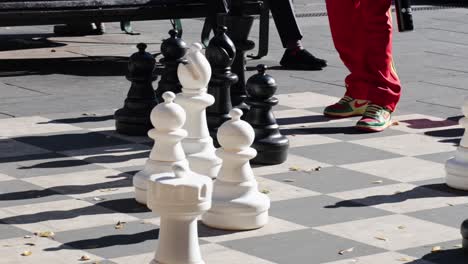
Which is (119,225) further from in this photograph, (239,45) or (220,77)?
(239,45)

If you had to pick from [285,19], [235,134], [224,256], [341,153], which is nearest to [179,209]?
[224,256]

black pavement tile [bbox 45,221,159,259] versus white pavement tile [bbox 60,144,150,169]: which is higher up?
black pavement tile [bbox 45,221,159,259]

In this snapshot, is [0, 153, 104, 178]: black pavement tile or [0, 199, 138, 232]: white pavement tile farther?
[0, 153, 104, 178]: black pavement tile

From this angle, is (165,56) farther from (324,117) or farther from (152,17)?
(152,17)

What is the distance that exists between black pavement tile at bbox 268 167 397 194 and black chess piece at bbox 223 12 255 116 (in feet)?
2.96

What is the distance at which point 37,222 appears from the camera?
4844mm

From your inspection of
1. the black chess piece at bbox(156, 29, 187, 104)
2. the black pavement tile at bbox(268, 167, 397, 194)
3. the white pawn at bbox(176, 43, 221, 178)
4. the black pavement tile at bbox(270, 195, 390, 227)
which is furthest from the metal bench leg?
the black pavement tile at bbox(270, 195, 390, 227)

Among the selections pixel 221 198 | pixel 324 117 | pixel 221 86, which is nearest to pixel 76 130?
pixel 221 86

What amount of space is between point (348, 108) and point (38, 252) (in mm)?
3182

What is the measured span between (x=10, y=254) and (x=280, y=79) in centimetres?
442

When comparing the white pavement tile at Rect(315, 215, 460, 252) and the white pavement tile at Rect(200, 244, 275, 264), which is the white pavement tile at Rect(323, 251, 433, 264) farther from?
the white pavement tile at Rect(200, 244, 275, 264)

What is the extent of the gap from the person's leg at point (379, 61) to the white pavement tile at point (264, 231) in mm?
2070

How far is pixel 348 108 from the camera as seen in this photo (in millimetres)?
7234

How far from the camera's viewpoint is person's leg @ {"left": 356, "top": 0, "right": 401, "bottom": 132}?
696 centimetres
